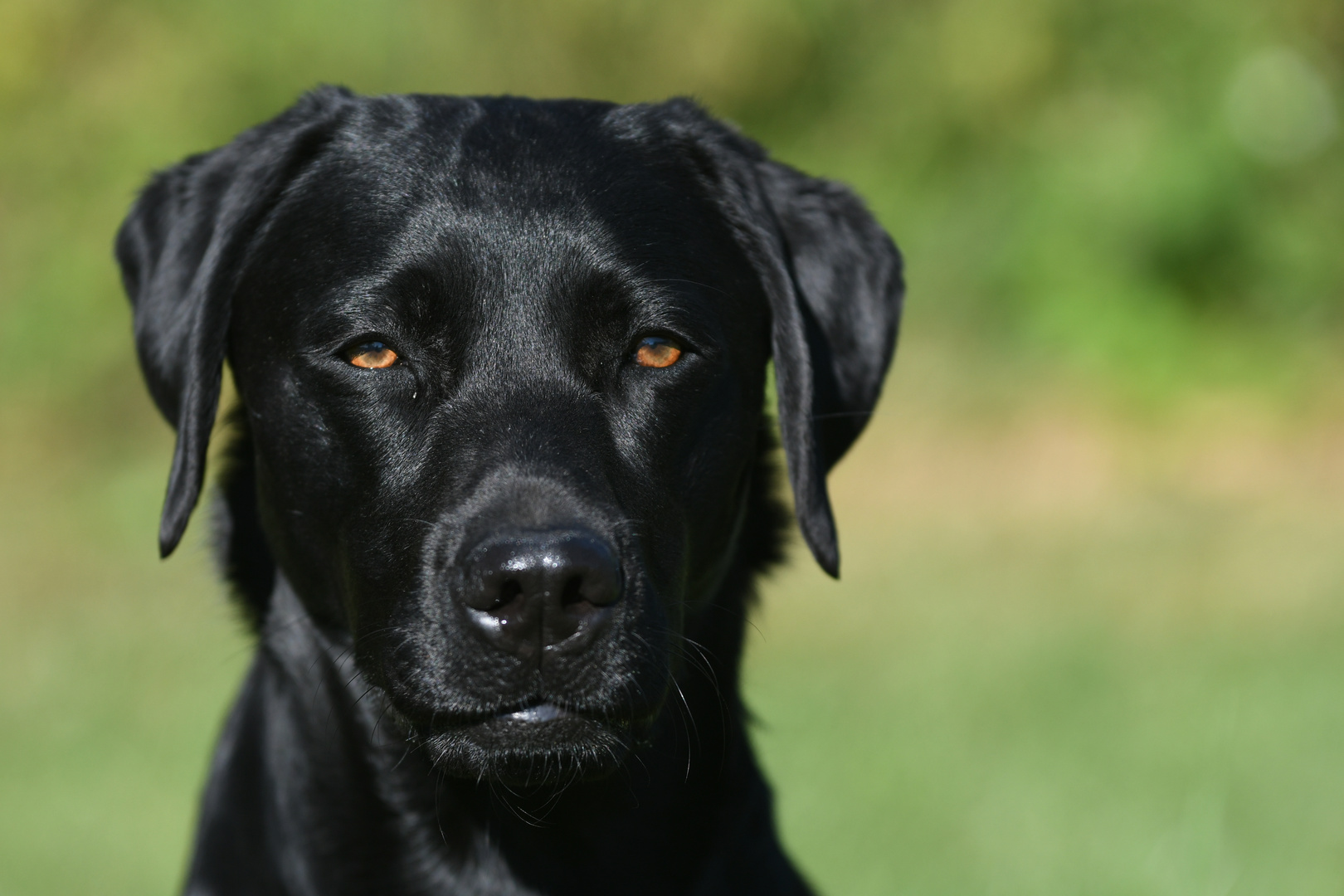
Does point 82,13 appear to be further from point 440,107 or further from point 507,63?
point 440,107

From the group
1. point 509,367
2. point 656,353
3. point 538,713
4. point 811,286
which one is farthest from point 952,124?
point 538,713

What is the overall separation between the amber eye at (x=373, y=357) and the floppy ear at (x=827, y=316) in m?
0.82

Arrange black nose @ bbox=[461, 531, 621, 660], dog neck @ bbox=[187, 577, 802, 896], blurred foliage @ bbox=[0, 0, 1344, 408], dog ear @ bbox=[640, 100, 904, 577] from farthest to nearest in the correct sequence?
1. blurred foliage @ bbox=[0, 0, 1344, 408]
2. dog ear @ bbox=[640, 100, 904, 577]
3. dog neck @ bbox=[187, 577, 802, 896]
4. black nose @ bbox=[461, 531, 621, 660]

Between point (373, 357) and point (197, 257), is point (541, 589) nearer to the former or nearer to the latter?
point (373, 357)

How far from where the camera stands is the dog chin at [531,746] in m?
2.54

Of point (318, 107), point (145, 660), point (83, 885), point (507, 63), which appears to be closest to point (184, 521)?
point (318, 107)

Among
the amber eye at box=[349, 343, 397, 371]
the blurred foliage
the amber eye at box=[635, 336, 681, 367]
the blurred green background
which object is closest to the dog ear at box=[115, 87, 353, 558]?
the amber eye at box=[349, 343, 397, 371]

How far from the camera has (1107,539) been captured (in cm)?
812

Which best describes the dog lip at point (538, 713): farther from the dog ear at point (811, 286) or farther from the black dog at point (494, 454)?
the dog ear at point (811, 286)

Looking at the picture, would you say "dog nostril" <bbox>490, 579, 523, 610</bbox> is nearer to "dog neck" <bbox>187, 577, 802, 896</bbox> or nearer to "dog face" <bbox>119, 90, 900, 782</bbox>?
"dog face" <bbox>119, 90, 900, 782</bbox>

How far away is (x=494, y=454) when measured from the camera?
2.61 metres

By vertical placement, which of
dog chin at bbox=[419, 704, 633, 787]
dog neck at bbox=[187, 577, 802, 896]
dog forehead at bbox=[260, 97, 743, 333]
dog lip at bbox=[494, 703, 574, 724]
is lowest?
dog neck at bbox=[187, 577, 802, 896]

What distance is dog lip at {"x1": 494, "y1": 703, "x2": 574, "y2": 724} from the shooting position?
99.7 inches

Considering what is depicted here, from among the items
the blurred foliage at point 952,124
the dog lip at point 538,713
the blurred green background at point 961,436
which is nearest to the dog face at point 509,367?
the dog lip at point 538,713
